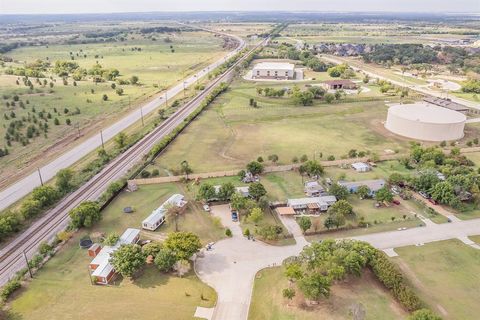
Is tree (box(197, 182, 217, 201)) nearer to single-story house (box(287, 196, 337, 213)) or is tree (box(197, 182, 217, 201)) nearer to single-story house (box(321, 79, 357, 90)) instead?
single-story house (box(287, 196, 337, 213))

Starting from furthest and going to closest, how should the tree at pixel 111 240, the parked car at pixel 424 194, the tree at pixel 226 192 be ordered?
the parked car at pixel 424 194 < the tree at pixel 226 192 < the tree at pixel 111 240

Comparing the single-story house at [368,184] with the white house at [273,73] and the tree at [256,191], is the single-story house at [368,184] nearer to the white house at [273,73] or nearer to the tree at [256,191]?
the tree at [256,191]

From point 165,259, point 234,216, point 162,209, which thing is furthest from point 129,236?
point 234,216

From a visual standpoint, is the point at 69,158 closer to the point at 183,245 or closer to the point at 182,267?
the point at 183,245

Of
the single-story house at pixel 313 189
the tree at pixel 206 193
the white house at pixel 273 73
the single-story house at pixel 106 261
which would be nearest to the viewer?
the single-story house at pixel 106 261

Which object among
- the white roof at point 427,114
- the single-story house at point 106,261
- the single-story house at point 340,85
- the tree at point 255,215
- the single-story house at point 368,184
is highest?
the white roof at point 427,114

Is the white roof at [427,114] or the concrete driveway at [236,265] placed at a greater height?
the white roof at [427,114]

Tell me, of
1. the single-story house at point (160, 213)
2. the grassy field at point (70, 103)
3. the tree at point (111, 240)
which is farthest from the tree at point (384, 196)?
the grassy field at point (70, 103)
